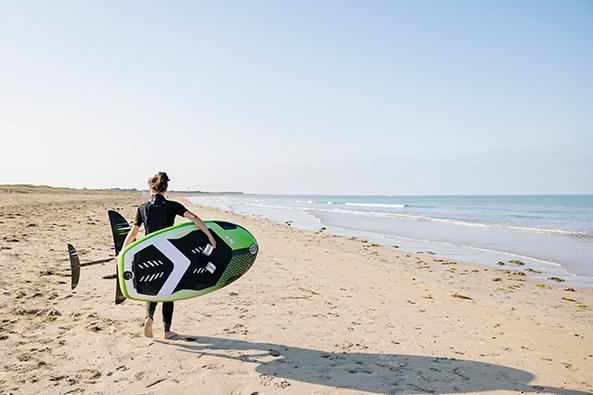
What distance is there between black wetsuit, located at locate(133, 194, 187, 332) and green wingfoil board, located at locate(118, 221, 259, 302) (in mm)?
116

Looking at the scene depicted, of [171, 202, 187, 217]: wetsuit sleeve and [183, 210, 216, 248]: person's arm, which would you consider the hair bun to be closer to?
[171, 202, 187, 217]: wetsuit sleeve

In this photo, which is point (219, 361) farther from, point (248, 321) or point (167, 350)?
point (248, 321)

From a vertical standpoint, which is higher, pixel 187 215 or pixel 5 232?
pixel 187 215

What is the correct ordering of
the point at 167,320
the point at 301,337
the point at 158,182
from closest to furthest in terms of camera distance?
the point at 158,182
the point at 167,320
the point at 301,337

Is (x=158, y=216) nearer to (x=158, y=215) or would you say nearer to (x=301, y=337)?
(x=158, y=215)

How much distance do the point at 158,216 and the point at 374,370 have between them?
10.1 ft

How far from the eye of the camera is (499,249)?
16.0 m

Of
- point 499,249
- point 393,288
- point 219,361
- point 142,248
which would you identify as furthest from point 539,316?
point 499,249

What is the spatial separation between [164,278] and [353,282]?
487 cm

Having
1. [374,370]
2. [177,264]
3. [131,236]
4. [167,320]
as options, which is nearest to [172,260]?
[177,264]

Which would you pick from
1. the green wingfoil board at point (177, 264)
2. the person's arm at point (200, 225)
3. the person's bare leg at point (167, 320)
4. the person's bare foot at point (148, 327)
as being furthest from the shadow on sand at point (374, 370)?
the person's arm at point (200, 225)

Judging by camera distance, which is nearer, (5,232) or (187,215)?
(187,215)

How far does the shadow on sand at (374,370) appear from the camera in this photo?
4055 millimetres

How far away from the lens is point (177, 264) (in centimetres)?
530
